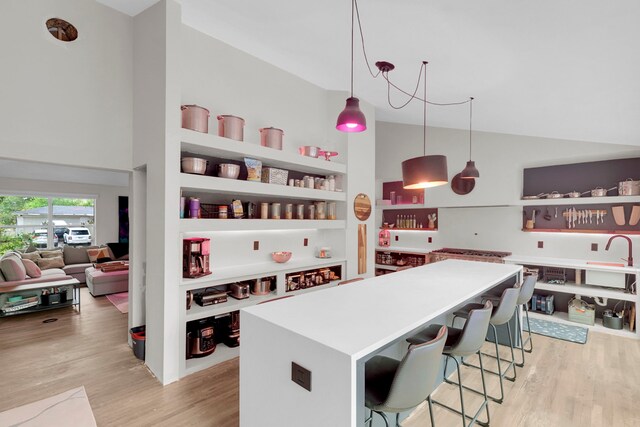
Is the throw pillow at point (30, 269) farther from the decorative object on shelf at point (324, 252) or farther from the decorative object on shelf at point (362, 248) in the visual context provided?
the decorative object on shelf at point (362, 248)

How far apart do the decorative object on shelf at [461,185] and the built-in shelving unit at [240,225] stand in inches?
86.0

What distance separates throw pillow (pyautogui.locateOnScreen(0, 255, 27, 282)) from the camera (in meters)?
4.32

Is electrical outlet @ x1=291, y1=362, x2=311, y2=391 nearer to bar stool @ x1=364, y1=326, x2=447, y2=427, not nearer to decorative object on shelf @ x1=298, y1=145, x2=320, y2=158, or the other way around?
bar stool @ x1=364, y1=326, x2=447, y2=427

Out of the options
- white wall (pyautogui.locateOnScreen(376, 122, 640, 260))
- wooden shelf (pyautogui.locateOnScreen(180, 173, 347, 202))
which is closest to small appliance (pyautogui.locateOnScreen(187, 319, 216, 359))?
wooden shelf (pyautogui.locateOnScreen(180, 173, 347, 202))

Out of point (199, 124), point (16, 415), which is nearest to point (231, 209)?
point (199, 124)

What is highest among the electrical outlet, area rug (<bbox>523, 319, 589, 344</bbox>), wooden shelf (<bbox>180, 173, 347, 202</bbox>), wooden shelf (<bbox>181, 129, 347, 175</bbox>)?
wooden shelf (<bbox>181, 129, 347, 175</bbox>)

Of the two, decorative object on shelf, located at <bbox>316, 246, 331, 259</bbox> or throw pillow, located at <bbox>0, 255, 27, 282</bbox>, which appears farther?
throw pillow, located at <bbox>0, 255, 27, 282</bbox>

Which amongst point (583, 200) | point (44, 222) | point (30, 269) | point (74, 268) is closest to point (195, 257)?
point (30, 269)

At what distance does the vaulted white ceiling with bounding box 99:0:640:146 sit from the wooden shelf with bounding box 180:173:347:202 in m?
1.40

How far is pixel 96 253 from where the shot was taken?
646 cm

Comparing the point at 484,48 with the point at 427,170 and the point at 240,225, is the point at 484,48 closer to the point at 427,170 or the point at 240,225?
the point at 427,170

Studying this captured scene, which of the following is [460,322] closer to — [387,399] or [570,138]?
[387,399]

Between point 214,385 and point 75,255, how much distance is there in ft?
19.2

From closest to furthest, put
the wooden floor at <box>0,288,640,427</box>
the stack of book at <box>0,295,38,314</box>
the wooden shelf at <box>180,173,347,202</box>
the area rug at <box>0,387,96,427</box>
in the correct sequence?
the area rug at <box>0,387,96,427</box>
the wooden floor at <box>0,288,640,427</box>
the wooden shelf at <box>180,173,347,202</box>
the stack of book at <box>0,295,38,314</box>
